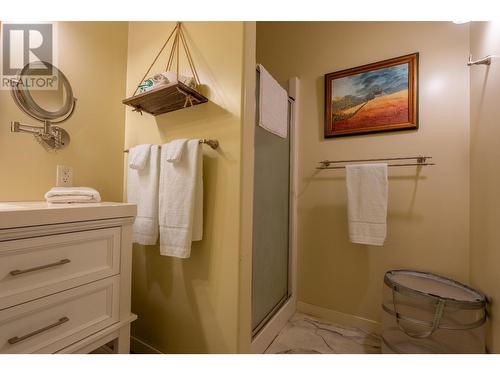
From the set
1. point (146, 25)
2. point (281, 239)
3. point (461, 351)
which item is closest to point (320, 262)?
point (281, 239)

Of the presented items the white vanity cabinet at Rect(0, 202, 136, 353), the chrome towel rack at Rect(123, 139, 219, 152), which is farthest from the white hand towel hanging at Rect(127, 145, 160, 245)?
the chrome towel rack at Rect(123, 139, 219, 152)

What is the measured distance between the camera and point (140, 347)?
47.6 inches

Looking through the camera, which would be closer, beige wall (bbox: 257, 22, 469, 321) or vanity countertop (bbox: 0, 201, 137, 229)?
vanity countertop (bbox: 0, 201, 137, 229)

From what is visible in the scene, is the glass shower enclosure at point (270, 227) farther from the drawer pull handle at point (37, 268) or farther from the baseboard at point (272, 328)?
the drawer pull handle at point (37, 268)

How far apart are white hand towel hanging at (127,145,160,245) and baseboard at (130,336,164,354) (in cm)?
59

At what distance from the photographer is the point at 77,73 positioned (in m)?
1.18

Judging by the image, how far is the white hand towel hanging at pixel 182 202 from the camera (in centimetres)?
94

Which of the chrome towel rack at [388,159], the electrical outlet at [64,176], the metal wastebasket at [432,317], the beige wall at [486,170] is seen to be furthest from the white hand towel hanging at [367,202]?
the electrical outlet at [64,176]

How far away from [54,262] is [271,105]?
1128 millimetres

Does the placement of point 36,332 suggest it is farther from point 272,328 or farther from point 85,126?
point 272,328

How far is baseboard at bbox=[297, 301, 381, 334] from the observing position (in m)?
1.46

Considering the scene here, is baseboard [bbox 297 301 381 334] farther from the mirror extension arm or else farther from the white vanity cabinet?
the mirror extension arm

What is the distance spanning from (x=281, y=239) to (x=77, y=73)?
61.6 inches
